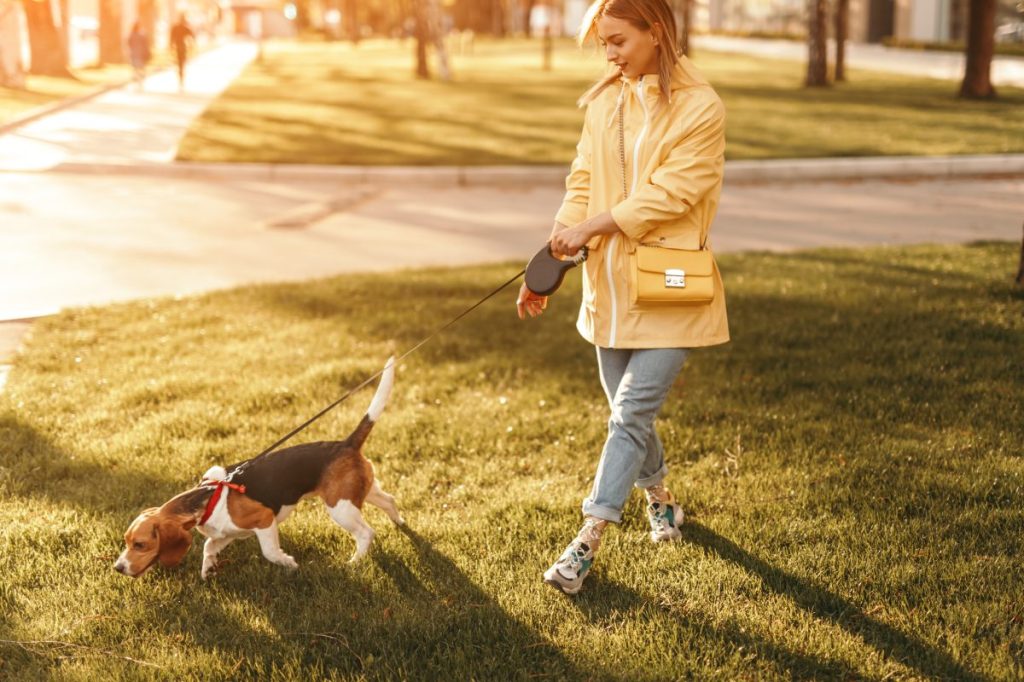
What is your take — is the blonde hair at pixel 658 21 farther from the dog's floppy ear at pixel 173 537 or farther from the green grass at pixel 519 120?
the green grass at pixel 519 120

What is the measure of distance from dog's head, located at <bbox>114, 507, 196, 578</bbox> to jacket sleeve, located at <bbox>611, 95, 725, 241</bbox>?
5.69 feet

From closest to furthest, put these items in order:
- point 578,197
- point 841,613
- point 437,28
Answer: point 841,613 < point 578,197 < point 437,28

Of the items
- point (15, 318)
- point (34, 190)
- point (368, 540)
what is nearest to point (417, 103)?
point (34, 190)

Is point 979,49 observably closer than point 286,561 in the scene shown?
No

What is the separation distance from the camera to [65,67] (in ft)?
104

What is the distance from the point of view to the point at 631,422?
351cm

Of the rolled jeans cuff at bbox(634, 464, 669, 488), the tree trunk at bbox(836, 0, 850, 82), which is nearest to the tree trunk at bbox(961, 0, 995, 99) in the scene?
the tree trunk at bbox(836, 0, 850, 82)

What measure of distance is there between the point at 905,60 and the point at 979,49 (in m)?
12.2

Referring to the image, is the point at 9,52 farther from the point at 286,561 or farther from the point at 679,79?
the point at 679,79


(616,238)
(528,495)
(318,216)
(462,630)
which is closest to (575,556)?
(462,630)

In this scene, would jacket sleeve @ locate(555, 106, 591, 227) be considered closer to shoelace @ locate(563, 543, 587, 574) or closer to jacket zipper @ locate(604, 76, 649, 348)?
jacket zipper @ locate(604, 76, 649, 348)

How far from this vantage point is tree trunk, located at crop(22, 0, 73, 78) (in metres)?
29.7

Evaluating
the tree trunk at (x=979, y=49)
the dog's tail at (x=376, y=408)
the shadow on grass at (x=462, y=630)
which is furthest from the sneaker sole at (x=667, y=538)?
the tree trunk at (x=979, y=49)

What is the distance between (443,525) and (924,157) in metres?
11.6
